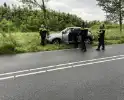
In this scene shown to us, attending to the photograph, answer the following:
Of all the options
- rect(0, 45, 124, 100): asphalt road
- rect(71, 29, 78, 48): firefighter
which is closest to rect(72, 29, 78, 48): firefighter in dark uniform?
rect(71, 29, 78, 48): firefighter

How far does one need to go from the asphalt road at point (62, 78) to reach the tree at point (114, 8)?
16675 millimetres

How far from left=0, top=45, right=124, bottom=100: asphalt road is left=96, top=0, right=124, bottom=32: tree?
16675 millimetres

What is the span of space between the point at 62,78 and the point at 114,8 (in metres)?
Result: 22.1

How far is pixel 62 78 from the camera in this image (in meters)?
10.5

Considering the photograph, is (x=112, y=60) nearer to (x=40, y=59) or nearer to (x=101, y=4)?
(x=40, y=59)

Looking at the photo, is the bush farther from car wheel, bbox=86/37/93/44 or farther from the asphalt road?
car wheel, bbox=86/37/93/44

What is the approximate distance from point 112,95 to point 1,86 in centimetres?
333

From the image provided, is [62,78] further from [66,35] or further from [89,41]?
[89,41]

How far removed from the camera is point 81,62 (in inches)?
537

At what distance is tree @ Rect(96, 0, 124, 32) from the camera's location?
101ft

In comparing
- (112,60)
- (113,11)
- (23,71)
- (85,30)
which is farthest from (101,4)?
(23,71)

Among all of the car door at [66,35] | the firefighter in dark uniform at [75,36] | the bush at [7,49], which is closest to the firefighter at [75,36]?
the firefighter in dark uniform at [75,36]

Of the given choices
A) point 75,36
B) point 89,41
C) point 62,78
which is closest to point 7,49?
point 75,36

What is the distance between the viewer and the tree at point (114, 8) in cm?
3092
